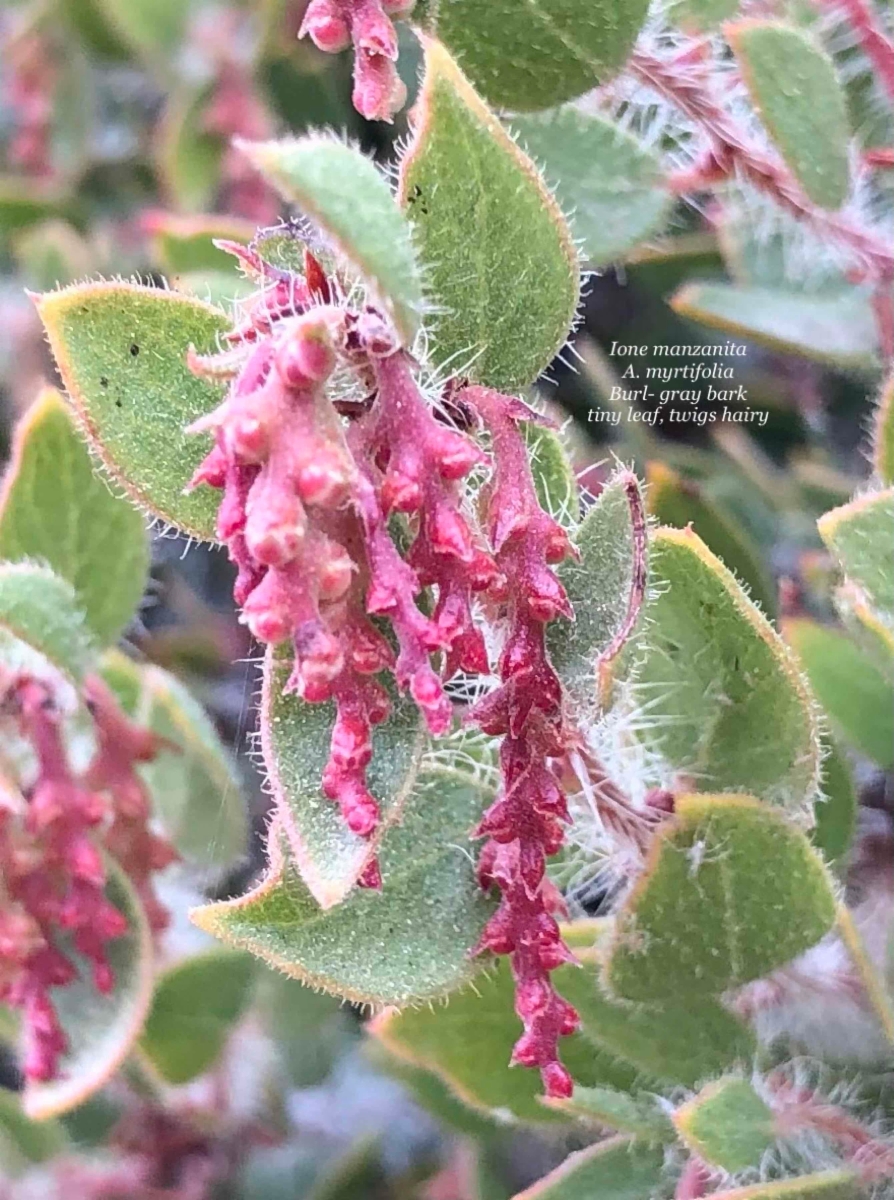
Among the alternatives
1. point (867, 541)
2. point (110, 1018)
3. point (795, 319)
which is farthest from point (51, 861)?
point (795, 319)

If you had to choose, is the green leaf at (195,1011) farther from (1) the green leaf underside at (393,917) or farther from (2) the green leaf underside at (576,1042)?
(1) the green leaf underside at (393,917)

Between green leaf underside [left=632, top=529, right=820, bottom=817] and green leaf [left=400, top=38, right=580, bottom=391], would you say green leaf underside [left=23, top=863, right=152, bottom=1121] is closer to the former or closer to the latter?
green leaf underside [left=632, top=529, right=820, bottom=817]

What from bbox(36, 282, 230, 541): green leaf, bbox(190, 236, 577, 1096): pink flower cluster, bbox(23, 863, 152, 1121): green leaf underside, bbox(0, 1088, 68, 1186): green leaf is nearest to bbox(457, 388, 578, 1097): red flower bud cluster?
bbox(190, 236, 577, 1096): pink flower cluster

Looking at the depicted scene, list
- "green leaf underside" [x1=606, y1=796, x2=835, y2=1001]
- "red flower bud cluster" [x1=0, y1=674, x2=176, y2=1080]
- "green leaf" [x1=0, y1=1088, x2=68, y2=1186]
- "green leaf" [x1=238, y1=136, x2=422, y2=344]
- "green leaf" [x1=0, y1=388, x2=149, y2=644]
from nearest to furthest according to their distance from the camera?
"green leaf" [x1=238, y1=136, x2=422, y2=344] < "green leaf underside" [x1=606, y1=796, x2=835, y2=1001] < "red flower bud cluster" [x1=0, y1=674, x2=176, y2=1080] < "green leaf" [x1=0, y1=388, x2=149, y2=644] < "green leaf" [x1=0, y1=1088, x2=68, y2=1186]

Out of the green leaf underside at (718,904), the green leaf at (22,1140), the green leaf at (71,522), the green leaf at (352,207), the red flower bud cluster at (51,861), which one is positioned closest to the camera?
the green leaf at (352,207)

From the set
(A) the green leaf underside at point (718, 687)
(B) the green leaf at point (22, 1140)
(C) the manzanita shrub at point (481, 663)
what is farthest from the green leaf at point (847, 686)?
(B) the green leaf at point (22, 1140)

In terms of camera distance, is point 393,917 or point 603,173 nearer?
point 393,917

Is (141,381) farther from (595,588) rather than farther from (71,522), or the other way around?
(71,522)
